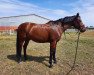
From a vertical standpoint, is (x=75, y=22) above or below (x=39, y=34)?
above

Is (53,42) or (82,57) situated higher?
(53,42)

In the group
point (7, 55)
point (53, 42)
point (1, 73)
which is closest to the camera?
point (1, 73)

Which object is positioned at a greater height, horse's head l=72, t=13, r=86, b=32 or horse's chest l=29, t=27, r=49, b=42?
horse's head l=72, t=13, r=86, b=32

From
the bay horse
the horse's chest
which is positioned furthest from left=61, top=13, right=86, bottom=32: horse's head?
the horse's chest

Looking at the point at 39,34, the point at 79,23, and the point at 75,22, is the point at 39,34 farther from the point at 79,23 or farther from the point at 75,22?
the point at 79,23

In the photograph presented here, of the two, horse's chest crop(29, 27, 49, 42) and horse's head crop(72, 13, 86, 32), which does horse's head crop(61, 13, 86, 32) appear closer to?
horse's head crop(72, 13, 86, 32)

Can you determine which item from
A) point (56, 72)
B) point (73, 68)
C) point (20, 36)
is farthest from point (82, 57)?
point (20, 36)

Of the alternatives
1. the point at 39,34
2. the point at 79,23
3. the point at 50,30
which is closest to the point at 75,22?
the point at 79,23

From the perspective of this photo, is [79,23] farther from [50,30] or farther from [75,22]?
[50,30]

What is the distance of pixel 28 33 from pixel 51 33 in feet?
3.35

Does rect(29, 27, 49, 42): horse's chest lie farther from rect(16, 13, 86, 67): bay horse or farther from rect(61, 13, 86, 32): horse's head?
rect(61, 13, 86, 32): horse's head

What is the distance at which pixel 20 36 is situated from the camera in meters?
9.79

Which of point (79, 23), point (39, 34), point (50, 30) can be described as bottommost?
point (39, 34)

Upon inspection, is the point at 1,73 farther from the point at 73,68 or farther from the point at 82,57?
Result: the point at 82,57
